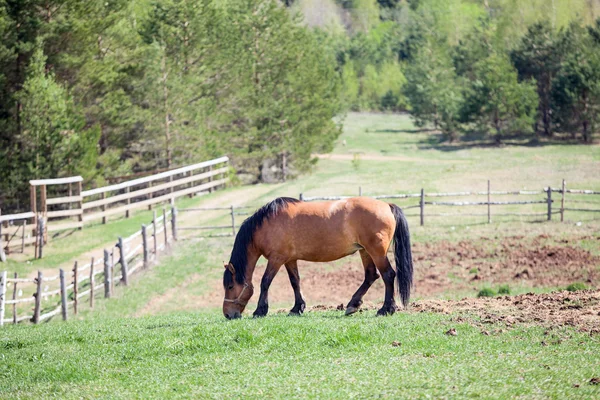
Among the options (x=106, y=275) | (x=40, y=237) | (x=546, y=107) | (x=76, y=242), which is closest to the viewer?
(x=106, y=275)

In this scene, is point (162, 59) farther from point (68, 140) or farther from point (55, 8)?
point (68, 140)

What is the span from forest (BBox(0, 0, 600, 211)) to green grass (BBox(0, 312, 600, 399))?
19.2m

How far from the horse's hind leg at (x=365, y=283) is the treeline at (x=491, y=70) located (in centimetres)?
4245

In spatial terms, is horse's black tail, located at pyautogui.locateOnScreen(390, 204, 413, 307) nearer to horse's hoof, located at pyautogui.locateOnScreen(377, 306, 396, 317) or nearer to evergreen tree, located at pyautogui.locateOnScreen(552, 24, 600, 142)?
horse's hoof, located at pyautogui.locateOnScreen(377, 306, 396, 317)

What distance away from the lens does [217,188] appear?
38.0 meters

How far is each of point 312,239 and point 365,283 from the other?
1132mm

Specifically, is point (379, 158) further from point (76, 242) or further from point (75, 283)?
point (75, 283)

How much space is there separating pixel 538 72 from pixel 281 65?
25834mm

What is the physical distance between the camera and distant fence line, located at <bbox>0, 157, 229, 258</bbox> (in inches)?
1030

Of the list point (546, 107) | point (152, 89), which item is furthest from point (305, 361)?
point (546, 107)

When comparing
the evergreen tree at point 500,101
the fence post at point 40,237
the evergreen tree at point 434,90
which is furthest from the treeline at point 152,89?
the evergreen tree at point 434,90

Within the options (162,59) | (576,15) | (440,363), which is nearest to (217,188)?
Answer: (162,59)

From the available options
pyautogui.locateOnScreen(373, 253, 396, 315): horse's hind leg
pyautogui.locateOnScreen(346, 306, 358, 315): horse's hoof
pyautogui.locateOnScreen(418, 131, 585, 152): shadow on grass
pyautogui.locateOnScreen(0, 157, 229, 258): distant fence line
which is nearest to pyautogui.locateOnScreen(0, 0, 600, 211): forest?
pyautogui.locateOnScreen(418, 131, 585, 152): shadow on grass

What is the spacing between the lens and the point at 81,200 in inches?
1156
